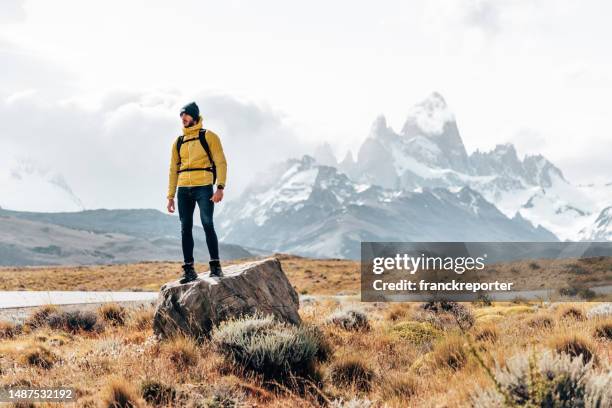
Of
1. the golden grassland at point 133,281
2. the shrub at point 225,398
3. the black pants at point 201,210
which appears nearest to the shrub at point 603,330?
the shrub at point 225,398

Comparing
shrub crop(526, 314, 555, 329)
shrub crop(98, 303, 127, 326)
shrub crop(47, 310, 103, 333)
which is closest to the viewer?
shrub crop(526, 314, 555, 329)

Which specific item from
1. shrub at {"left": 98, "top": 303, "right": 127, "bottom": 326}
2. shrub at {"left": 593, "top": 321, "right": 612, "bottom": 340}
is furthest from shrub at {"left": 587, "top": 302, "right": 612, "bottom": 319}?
shrub at {"left": 98, "top": 303, "right": 127, "bottom": 326}

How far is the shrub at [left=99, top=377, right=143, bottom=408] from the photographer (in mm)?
6216

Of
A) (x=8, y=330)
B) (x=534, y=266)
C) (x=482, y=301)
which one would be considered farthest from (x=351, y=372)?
(x=534, y=266)

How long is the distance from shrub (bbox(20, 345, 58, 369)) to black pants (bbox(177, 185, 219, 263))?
288 centimetres

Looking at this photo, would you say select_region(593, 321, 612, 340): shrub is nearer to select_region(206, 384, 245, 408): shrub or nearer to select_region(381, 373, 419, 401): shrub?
select_region(381, 373, 419, 401): shrub

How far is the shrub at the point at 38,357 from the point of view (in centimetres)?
868

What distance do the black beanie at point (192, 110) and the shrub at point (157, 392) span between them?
544cm

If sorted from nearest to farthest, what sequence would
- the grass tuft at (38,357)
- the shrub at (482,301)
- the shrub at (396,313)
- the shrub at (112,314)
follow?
the grass tuft at (38,357), the shrub at (112,314), the shrub at (396,313), the shrub at (482,301)

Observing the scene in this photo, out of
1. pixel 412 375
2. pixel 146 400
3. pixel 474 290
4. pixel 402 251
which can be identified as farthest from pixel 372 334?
pixel 402 251

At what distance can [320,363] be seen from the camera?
844 cm

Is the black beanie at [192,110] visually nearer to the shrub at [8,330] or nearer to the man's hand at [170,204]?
the man's hand at [170,204]

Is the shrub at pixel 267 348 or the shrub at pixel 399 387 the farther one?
the shrub at pixel 267 348

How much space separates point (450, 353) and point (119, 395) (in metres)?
4.54
